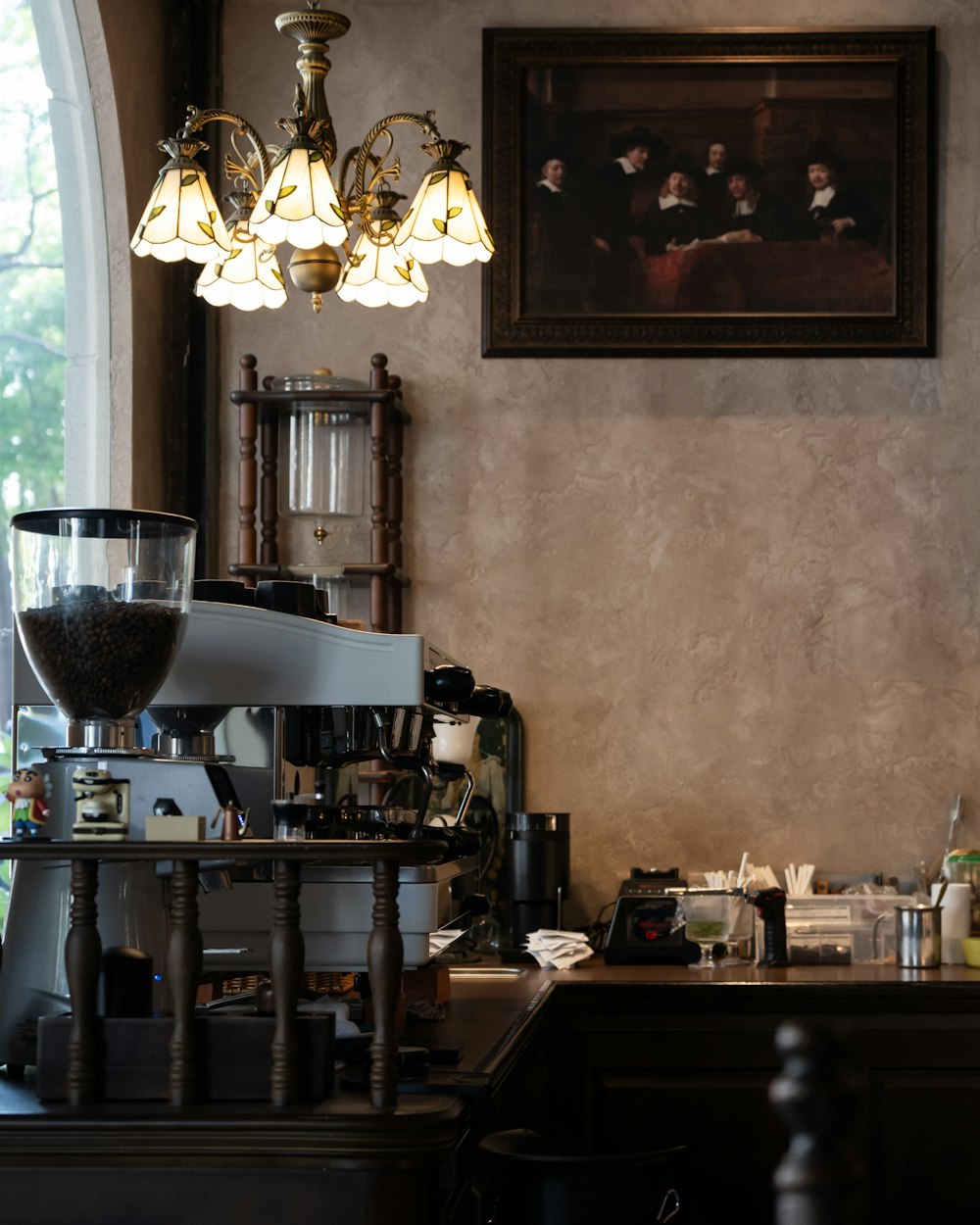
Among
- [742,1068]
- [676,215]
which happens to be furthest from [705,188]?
[742,1068]

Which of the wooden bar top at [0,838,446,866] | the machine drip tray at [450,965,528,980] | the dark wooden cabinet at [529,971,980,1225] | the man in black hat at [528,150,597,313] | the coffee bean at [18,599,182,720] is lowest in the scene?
the dark wooden cabinet at [529,971,980,1225]

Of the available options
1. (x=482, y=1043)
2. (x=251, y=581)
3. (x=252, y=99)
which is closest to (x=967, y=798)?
(x=251, y=581)

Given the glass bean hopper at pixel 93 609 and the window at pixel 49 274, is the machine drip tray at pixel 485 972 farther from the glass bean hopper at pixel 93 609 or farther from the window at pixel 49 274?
the glass bean hopper at pixel 93 609

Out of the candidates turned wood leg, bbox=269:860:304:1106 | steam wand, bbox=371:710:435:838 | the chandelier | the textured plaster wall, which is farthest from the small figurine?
the textured plaster wall

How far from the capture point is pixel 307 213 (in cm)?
251

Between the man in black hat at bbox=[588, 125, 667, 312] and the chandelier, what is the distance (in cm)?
151

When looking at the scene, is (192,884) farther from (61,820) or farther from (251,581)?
(251,581)

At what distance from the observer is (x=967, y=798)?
427 cm

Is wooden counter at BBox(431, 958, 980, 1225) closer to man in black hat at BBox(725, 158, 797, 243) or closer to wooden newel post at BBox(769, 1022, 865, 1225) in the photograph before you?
man in black hat at BBox(725, 158, 797, 243)

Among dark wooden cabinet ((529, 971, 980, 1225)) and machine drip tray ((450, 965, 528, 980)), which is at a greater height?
machine drip tray ((450, 965, 528, 980))

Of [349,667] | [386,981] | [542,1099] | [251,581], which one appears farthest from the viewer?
[251,581]

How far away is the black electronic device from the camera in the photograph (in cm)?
377

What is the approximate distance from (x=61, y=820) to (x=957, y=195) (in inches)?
128

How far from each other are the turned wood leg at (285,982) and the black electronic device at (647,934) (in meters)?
2.02
